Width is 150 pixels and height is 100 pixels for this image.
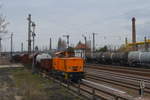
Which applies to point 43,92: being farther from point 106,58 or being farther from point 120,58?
point 106,58

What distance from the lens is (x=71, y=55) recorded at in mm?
25109

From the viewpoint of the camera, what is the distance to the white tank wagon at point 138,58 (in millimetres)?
43503

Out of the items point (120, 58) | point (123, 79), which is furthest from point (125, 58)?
point (123, 79)

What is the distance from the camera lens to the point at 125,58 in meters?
52.3

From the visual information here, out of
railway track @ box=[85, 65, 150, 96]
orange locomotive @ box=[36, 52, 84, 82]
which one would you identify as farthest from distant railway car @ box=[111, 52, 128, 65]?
orange locomotive @ box=[36, 52, 84, 82]

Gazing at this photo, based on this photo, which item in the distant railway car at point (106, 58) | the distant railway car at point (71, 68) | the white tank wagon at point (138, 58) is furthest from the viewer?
the distant railway car at point (106, 58)

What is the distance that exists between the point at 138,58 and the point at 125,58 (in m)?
5.69

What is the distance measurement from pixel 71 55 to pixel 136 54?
25.4 metres

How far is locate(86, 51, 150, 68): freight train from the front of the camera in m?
44.7

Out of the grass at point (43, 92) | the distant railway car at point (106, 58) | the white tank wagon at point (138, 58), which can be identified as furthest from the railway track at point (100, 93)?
the distant railway car at point (106, 58)

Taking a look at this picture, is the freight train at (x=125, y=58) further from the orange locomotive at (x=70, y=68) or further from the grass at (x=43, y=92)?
the grass at (x=43, y=92)

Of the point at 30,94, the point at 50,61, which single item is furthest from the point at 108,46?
the point at 30,94

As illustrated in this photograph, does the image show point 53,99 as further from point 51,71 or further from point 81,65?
point 51,71

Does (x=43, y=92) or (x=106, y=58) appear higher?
(x=106, y=58)
